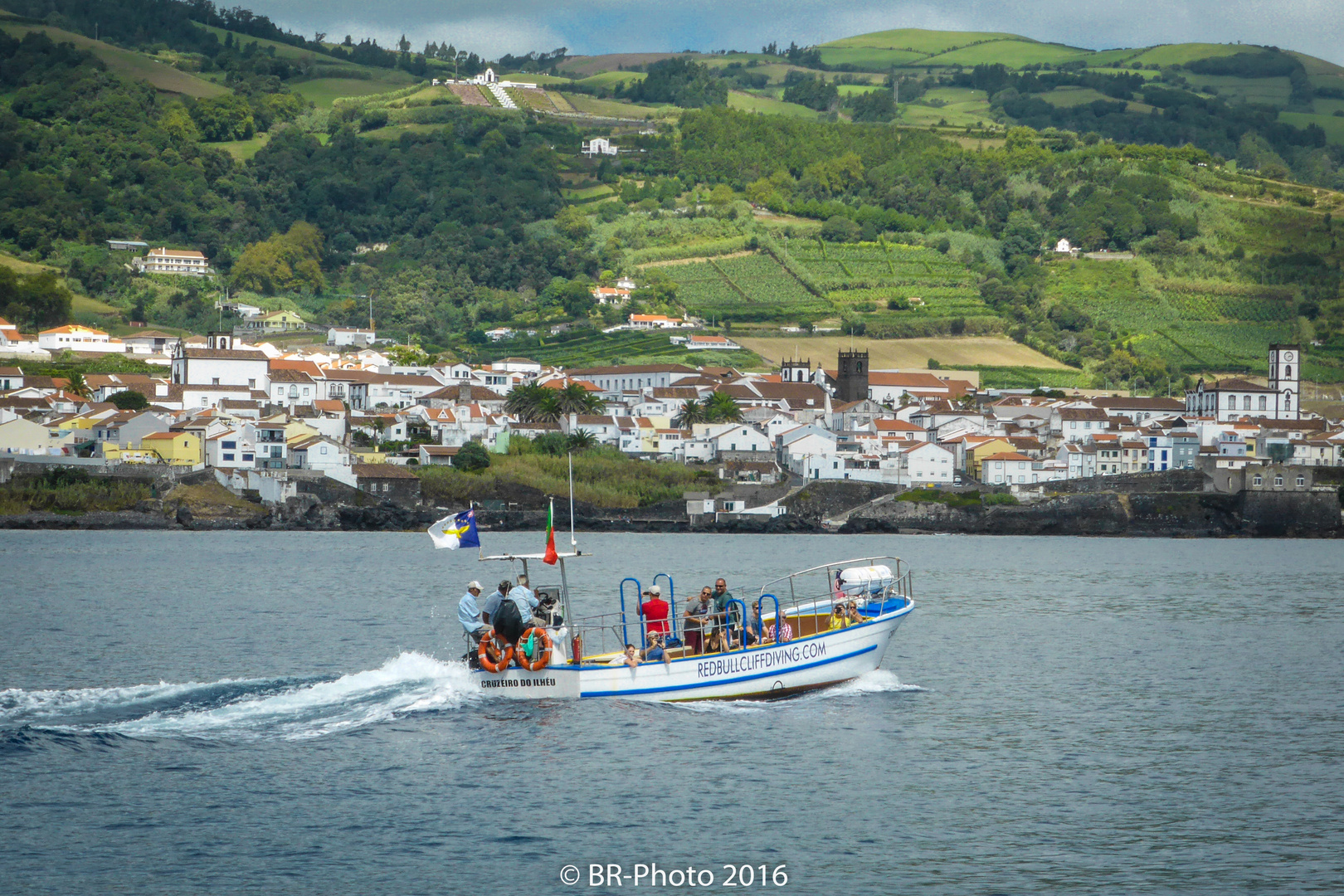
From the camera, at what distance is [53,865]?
610 inches

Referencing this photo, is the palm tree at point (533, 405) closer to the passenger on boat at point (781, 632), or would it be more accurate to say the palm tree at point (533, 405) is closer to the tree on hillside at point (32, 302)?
the tree on hillside at point (32, 302)

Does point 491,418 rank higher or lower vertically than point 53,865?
higher

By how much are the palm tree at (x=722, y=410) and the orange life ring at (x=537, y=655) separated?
75957mm

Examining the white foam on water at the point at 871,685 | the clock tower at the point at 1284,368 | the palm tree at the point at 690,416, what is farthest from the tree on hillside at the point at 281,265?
the white foam on water at the point at 871,685

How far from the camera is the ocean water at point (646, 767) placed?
15961mm

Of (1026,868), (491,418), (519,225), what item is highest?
(519,225)

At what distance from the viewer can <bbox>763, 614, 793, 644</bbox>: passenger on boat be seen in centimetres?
2408

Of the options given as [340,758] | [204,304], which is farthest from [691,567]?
[204,304]

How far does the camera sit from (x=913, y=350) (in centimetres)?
14675

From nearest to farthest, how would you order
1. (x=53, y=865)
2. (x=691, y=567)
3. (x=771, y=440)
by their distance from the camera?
(x=53, y=865) → (x=691, y=567) → (x=771, y=440)

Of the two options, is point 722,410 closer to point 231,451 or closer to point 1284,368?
point 231,451

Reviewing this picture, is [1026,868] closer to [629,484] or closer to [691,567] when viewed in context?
[691,567]

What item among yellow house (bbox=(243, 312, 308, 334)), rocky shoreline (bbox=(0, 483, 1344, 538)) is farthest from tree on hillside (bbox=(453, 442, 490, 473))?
yellow house (bbox=(243, 312, 308, 334))

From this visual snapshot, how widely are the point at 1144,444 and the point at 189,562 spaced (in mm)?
61825
